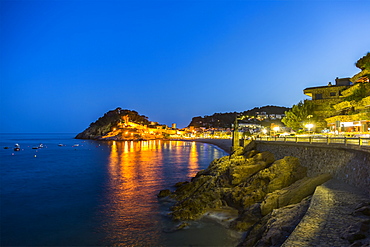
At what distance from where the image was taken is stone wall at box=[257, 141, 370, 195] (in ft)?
39.5

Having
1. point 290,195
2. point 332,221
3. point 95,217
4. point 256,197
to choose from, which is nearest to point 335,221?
point 332,221

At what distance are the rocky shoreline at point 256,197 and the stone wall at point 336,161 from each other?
71 centimetres

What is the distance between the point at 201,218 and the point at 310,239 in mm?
9010

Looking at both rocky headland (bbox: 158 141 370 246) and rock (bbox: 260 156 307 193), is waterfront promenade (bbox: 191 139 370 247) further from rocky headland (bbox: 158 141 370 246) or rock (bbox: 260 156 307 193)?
rock (bbox: 260 156 307 193)

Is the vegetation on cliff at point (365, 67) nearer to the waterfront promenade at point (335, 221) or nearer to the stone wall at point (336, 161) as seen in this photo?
the stone wall at point (336, 161)

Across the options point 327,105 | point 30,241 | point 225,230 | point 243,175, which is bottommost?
point 30,241

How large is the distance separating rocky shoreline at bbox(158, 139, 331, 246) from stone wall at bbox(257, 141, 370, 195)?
711mm

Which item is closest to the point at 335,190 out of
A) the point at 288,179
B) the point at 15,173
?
the point at 288,179

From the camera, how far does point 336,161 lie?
592 inches

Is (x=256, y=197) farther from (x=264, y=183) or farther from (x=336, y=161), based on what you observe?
(x=336, y=161)

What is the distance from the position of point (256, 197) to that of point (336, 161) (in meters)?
5.09

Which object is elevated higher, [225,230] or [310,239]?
[310,239]

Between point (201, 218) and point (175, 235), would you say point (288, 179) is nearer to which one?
point (201, 218)

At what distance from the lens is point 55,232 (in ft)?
51.5
